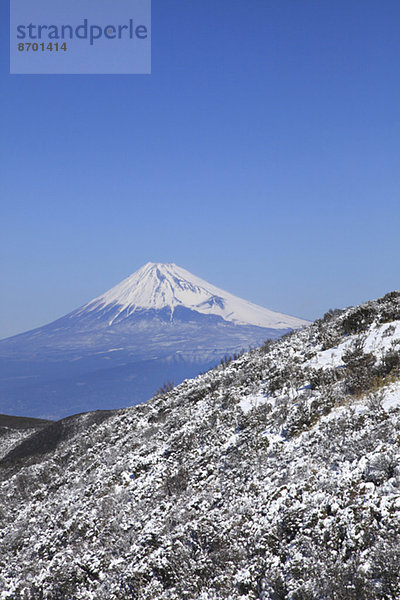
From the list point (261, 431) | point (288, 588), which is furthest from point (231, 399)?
point (288, 588)

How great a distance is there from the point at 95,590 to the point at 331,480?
18.6 feet

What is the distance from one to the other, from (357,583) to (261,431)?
6.26 m

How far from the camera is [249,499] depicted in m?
9.24

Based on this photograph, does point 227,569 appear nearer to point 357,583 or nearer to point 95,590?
point 357,583

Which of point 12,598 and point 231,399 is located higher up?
point 231,399

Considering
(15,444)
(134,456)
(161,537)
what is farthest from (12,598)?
(15,444)

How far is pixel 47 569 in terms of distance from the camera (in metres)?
10.7

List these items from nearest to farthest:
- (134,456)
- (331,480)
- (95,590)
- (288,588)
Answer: (288,588) < (331,480) < (95,590) < (134,456)

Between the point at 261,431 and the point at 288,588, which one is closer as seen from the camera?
the point at 288,588

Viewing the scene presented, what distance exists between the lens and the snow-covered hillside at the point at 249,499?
6.92m

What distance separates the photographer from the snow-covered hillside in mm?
6918

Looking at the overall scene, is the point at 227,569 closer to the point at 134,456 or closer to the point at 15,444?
the point at 134,456

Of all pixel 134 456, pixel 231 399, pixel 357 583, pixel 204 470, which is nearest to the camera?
pixel 357 583

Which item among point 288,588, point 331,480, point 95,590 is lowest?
point 95,590
